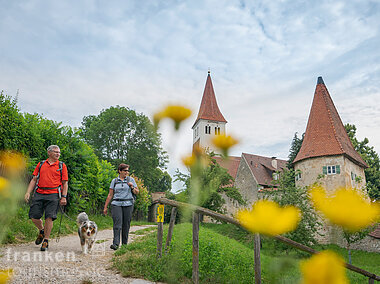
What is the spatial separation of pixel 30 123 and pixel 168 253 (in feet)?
22.3

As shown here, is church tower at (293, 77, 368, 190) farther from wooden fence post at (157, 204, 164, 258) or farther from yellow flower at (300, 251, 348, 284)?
yellow flower at (300, 251, 348, 284)

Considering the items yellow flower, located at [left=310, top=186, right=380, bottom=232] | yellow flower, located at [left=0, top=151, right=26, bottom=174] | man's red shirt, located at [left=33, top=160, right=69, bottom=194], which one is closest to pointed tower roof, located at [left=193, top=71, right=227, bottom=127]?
yellow flower, located at [left=310, top=186, right=380, bottom=232]

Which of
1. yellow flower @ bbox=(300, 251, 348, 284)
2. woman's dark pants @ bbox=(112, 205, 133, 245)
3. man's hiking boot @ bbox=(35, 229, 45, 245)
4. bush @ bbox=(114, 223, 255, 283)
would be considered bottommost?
bush @ bbox=(114, 223, 255, 283)

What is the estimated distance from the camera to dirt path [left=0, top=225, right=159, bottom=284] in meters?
3.34

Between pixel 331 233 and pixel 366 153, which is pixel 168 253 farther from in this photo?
pixel 366 153

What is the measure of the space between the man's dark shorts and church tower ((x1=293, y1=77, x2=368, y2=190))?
18122 millimetres

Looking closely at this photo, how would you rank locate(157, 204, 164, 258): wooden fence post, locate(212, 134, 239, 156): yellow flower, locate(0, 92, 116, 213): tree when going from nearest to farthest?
locate(212, 134, 239, 156): yellow flower < locate(157, 204, 164, 258): wooden fence post < locate(0, 92, 116, 213): tree

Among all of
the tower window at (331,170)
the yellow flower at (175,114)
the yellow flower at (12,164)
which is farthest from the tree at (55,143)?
the tower window at (331,170)

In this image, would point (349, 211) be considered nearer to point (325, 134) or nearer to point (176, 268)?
point (176, 268)

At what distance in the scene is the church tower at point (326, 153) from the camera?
792 inches

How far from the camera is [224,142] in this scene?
3.54 ft

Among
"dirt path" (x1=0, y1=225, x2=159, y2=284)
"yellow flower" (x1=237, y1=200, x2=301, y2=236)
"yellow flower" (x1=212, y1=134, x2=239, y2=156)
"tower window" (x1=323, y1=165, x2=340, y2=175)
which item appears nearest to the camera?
"yellow flower" (x1=237, y1=200, x2=301, y2=236)

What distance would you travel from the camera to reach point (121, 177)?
213 inches

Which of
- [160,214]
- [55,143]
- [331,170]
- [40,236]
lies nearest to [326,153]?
[331,170]
